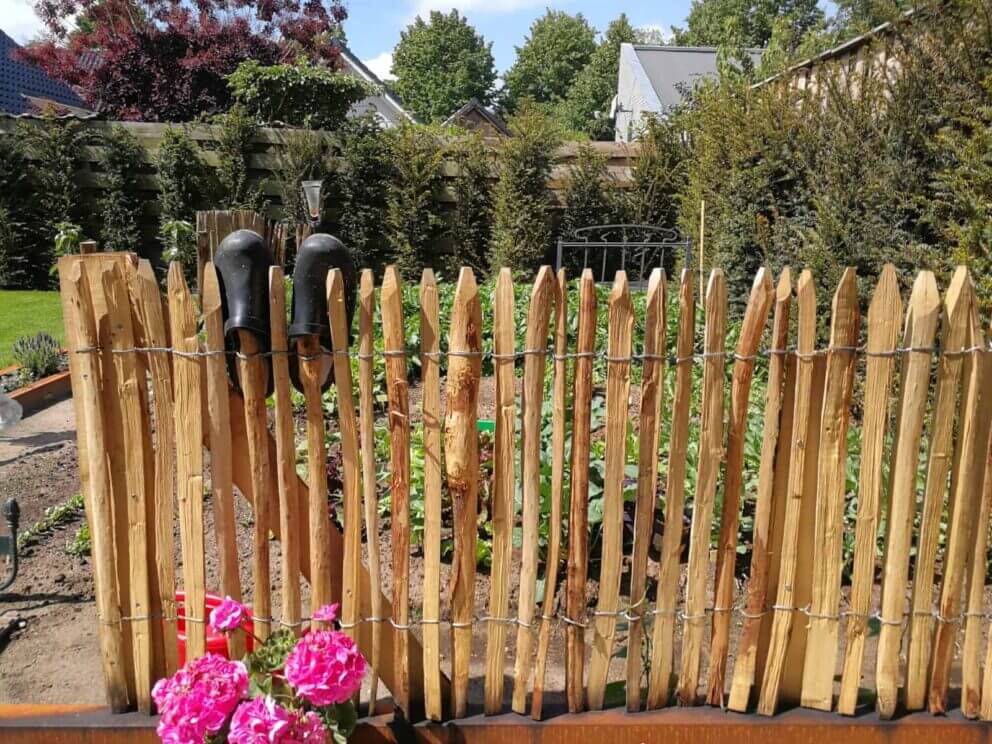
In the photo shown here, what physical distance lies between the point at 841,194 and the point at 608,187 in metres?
5.95

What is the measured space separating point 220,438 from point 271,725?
0.69 meters

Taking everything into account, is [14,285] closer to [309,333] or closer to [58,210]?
[58,210]

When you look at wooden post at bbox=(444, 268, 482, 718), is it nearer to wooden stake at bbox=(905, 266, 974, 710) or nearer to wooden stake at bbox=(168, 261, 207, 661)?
wooden stake at bbox=(168, 261, 207, 661)

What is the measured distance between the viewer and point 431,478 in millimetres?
2006

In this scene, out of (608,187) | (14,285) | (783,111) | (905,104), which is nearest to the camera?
(905,104)

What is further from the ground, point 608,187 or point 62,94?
point 62,94

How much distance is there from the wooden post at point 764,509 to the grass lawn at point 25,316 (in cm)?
666

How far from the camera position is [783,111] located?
668cm

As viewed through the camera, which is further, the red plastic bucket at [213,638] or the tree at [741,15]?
the tree at [741,15]

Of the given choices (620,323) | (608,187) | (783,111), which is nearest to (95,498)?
(620,323)

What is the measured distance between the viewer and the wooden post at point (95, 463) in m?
1.92

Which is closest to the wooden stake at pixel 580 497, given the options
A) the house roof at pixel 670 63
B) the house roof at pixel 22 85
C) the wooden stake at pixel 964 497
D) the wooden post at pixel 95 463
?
the wooden stake at pixel 964 497

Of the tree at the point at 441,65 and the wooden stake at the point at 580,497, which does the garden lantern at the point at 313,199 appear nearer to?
the wooden stake at the point at 580,497

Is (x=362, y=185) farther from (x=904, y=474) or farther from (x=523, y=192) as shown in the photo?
(x=904, y=474)
